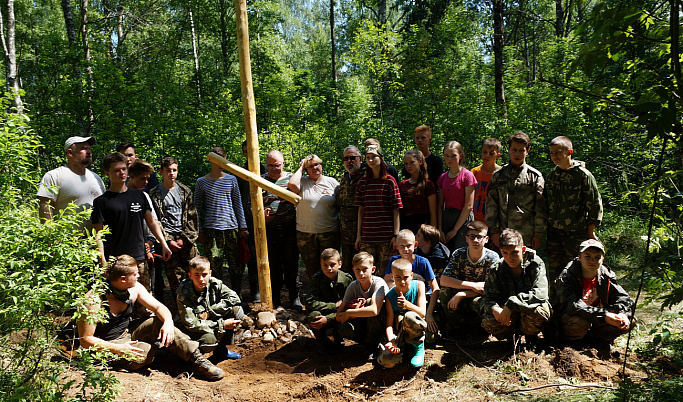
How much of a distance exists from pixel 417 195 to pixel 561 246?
1675 mm

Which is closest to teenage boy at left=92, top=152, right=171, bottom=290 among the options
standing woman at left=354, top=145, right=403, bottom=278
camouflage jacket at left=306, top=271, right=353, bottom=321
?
camouflage jacket at left=306, top=271, right=353, bottom=321

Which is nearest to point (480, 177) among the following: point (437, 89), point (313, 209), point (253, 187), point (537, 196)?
point (537, 196)

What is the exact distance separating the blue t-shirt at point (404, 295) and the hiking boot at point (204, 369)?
1.72m

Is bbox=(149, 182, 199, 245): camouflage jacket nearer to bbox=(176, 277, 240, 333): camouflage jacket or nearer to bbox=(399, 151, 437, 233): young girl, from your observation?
bbox=(176, 277, 240, 333): camouflage jacket

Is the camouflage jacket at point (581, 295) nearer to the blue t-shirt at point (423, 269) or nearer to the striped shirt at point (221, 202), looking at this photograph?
the blue t-shirt at point (423, 269)

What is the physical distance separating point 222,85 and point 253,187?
16.6 metres

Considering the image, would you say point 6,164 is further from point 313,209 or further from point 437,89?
point 437,89

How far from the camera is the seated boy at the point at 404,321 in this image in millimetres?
4043

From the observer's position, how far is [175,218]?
5848mm

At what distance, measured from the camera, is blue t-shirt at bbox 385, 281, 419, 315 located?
4332 millimetres

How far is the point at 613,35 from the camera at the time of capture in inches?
81.4

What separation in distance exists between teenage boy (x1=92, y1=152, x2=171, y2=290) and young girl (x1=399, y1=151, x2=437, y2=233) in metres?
2.99

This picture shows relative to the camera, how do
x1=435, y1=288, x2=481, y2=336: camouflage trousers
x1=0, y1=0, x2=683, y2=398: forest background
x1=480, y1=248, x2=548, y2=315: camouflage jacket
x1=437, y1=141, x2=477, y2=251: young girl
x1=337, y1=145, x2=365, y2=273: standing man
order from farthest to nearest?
x1=337, y1=145, x2=365, y2=273: standing man < x1=437, y1=141, x2=477, y2=251: young girl < x1=435, y1=288, x2=481, y2=336: camouflage trousers < x1=480, y1=248, x2=548, y2=315: camouflage jacket < x1=0, y1=0, x2=683, y2=398: forest background

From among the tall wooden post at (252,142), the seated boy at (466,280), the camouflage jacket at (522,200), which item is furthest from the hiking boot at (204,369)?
the camouflage jacket at (522,200)
